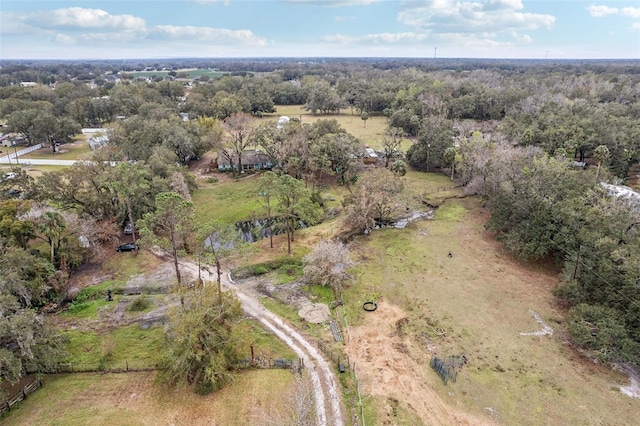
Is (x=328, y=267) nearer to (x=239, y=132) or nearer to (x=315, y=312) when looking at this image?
(x=315, y=312)

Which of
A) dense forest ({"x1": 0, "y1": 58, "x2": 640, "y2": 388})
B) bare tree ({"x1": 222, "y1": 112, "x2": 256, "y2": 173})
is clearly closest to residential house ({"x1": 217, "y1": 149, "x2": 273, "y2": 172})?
bare tree ({"x1": 222, "y1": 112, "x2": 256, "y2": 173})

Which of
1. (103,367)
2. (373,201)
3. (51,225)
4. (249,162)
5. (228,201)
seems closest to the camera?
(103,367)

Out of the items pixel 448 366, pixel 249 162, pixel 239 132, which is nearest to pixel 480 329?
pixel 448 366

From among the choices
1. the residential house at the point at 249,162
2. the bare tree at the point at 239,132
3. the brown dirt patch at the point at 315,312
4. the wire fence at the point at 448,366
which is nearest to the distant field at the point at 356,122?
the residential house at the point at 249,162

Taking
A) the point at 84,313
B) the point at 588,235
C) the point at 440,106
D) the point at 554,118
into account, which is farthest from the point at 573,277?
the point at 440,106

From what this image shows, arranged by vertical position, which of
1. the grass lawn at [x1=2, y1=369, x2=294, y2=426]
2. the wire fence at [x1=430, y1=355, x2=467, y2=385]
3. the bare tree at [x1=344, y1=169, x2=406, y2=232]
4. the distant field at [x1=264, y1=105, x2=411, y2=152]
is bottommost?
the grass lawn at [x1=2, y1=369, x2=294, y2=426]

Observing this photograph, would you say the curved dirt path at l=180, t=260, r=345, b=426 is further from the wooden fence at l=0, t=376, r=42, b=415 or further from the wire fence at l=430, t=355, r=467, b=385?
the wooden fence at l=0, t=376, r=42, b=415
